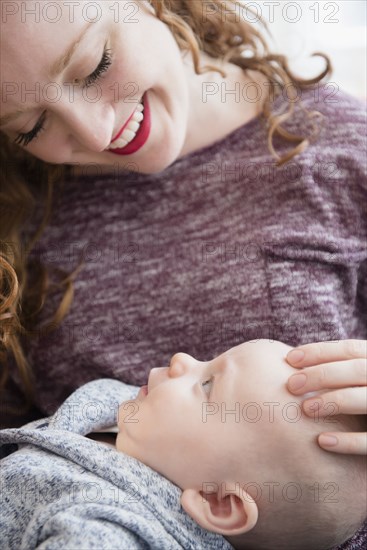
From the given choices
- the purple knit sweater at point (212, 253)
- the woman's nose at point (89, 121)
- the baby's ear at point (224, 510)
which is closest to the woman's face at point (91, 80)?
the woman's nose at point (89, 121)

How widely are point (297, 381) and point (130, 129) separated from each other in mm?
554

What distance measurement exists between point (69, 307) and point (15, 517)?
1.54 feet

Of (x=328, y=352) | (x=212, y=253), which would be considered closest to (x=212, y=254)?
(x=212, y=253)

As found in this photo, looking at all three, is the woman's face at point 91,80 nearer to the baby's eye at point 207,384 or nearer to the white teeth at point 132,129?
the white teeth at point 132,129

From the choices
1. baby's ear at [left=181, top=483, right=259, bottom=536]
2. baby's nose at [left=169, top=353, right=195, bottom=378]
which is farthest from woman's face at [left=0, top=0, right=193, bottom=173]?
baby's ear at [left=181, top=483, right=259, bottom=536]

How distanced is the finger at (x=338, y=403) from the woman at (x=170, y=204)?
0.95 feet

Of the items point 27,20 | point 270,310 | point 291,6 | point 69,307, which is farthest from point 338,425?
point 291,6

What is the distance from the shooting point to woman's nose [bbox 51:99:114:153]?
121 cm

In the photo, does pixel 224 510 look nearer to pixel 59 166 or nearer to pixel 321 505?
pixel 321 505

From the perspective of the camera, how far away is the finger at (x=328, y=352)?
108cm

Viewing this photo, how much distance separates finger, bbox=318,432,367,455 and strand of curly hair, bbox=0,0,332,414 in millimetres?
576

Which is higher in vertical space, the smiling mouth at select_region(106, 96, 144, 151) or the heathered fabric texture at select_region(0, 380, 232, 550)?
the smiling mouth at select_region(106, 96, 144, 151)

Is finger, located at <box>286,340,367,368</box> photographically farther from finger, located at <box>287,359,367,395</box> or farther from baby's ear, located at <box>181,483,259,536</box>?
baby's ear, located at <box>181,483,259,536</box>

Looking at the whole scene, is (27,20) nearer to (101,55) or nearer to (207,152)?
(101,55)
